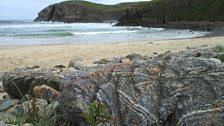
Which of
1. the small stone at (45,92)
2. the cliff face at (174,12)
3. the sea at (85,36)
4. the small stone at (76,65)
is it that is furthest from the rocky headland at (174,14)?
the small stone at (45,92)

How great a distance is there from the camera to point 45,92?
6102 mm

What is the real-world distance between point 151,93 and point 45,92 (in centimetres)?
197

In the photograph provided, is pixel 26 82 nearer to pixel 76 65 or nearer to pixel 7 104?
pixel 7 104

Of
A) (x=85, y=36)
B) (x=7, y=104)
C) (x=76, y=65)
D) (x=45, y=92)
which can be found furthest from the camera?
(x=85, y=36)

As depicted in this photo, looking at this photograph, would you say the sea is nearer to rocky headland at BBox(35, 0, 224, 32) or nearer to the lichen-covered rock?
rocky headland at BBox(35, 0, 224, 32)

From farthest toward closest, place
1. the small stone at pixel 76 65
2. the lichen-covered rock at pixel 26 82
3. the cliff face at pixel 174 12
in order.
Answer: the cliff face at pixel 174 12 < the small stone at pixel 76 65 < the lichen-covered rock at pixel 26 82

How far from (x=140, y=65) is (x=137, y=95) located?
47cm

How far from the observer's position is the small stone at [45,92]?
19.8 ft

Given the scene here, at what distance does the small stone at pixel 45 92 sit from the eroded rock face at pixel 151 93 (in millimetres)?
1286

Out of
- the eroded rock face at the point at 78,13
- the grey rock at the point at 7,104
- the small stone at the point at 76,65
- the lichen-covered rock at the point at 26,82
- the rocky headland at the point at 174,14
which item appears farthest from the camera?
the eroded rock face at the point at 78,13

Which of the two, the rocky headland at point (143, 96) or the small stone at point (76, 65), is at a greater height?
the rocky headland at point (143, 96)

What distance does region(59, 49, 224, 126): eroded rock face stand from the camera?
4.40 meters

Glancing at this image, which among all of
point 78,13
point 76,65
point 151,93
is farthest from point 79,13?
point 151,93

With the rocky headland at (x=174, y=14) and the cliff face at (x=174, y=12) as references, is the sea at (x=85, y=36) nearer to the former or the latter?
the rocky headland at (x=174, y=14)
